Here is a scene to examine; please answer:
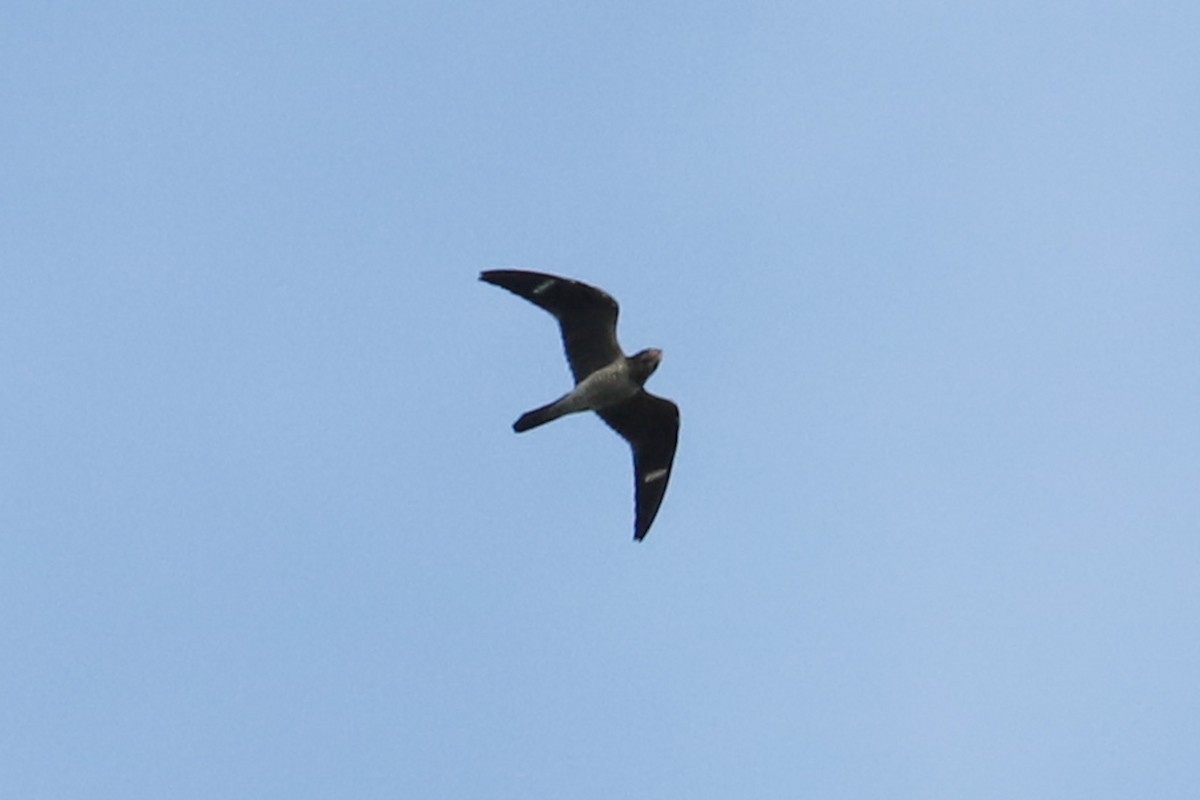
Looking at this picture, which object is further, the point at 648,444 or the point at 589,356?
the point at 648,444

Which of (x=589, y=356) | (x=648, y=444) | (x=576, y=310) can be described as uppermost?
(x=576, y=310)

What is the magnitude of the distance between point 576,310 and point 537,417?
4.37 feet

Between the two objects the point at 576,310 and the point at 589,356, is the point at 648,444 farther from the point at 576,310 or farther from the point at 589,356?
the point at 576,310

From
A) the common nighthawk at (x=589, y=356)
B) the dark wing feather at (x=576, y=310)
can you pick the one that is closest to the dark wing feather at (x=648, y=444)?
the common nighthawk at (x=589, y=356)

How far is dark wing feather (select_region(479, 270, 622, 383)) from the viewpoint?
121 feet

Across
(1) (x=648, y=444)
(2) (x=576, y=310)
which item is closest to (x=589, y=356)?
(2) (x=576, y=310)

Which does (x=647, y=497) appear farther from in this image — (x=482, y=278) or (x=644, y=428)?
(x=482, y=278)

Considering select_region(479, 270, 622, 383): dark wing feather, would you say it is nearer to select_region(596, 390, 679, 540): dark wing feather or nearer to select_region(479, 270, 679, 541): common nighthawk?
select_region(479, 270, 679, 541): common nighthawk

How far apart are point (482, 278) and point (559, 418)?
70.8 inches

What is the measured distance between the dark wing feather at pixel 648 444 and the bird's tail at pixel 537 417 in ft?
3.81

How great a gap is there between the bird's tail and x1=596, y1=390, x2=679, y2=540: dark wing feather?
1.16 metres

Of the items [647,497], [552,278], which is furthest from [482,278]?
[647,497]

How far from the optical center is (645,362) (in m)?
37.1

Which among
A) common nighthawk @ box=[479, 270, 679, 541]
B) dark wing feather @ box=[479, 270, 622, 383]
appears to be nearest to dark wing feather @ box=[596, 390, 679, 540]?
common nighthawk @ box=[479, 270, 679, 541]
